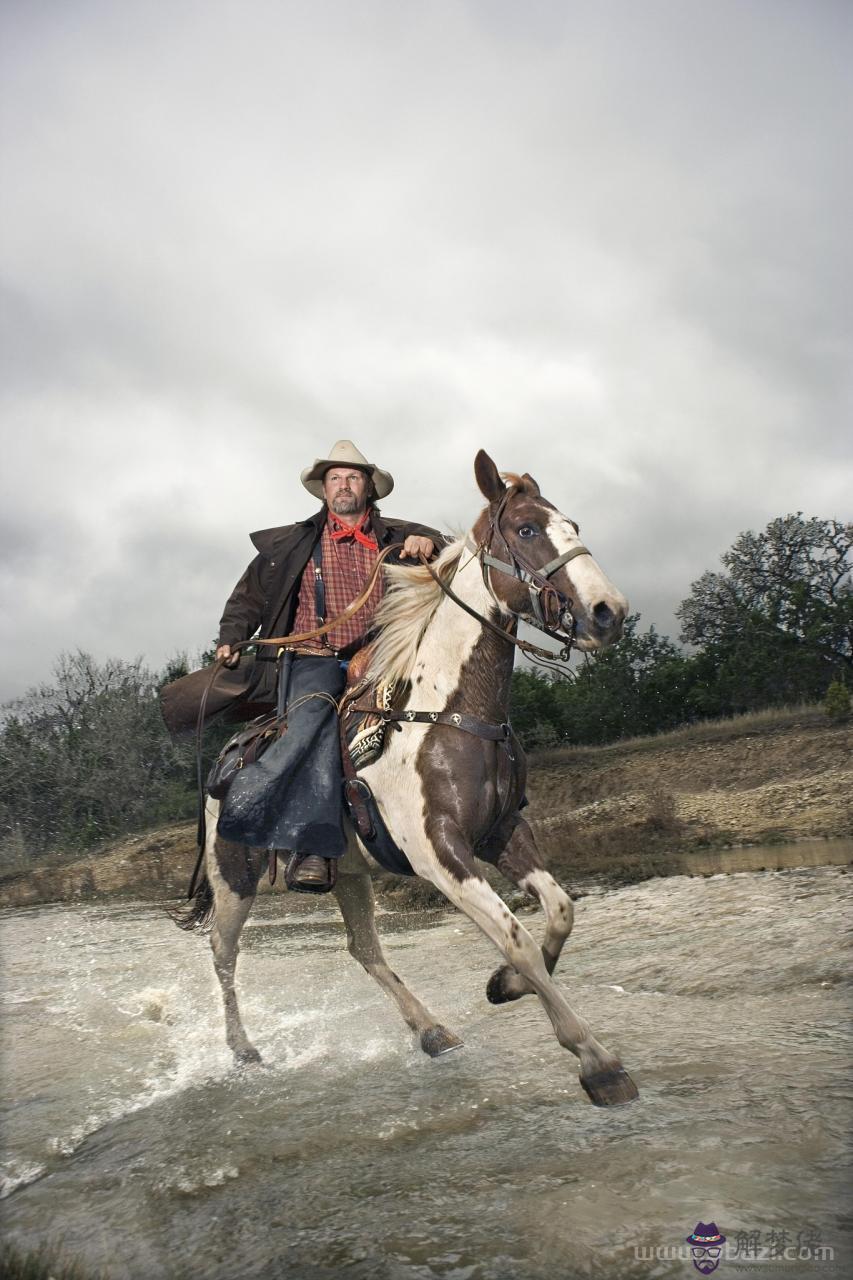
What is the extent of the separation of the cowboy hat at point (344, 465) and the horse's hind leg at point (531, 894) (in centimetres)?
274

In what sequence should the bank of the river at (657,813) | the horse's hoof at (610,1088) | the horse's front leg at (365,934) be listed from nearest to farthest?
the horse's hoof at (610,1088), the horse's front leg at (365,934), the bank of the river at (657,813)

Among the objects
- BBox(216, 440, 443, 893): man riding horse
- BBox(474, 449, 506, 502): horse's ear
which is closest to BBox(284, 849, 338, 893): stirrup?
BBox(216, 440, 443, 893): man riding horse

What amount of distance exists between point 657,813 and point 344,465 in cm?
1733

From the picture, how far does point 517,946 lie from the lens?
5.00 m

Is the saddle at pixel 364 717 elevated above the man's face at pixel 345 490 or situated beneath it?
situated beneath

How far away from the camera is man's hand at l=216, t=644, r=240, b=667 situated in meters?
6.99

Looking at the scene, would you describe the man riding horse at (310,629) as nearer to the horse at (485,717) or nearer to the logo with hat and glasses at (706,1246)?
the horse at (485,717)

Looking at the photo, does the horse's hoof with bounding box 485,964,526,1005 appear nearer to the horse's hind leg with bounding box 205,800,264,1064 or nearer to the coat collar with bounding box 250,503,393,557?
the horse's hind leg with bounding box 205,800,264,1064

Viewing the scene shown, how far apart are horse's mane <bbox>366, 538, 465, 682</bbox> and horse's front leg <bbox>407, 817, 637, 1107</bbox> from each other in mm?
1131

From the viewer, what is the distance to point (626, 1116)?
14.9ft

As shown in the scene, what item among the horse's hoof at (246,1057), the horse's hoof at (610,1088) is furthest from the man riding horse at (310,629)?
the horse's hoof at (610,1088)

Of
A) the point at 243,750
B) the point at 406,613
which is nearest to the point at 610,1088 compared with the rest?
the point at 406,613

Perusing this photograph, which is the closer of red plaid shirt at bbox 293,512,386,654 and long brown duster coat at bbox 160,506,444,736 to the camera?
red plaid shirt at bbox 293,512,386,654

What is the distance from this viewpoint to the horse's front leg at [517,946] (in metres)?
4.68
